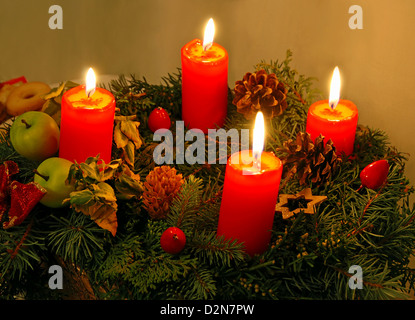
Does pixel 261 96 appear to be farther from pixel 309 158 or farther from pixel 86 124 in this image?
pixel 86 124

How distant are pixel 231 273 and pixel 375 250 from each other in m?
0.17

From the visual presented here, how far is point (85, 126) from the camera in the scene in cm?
66

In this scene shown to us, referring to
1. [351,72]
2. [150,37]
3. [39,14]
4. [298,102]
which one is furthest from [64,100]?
[39,14]

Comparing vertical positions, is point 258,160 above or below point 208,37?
below

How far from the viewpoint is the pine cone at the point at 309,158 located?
2.27ft

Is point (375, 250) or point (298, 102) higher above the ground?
point (298, 102)

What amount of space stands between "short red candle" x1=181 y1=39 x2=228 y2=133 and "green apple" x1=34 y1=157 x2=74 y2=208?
0.23 metres

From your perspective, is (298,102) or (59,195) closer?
(59,195)

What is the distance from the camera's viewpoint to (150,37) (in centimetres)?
140

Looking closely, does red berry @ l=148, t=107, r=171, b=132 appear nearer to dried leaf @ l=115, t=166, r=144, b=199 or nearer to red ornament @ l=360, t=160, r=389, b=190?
dried leaf @ l=115, t=166, r=144, b=199

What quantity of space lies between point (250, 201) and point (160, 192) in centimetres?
12

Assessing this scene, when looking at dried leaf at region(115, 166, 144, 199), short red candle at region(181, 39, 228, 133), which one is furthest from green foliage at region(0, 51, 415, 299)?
short red candle at region(181, 39, 228, 133)

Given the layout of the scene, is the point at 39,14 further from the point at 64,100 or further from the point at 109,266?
the point at 109,266
